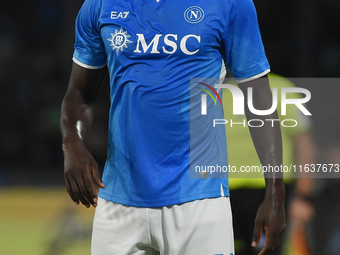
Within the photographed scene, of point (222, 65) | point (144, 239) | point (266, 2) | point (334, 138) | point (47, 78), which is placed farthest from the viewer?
point (47, 78)

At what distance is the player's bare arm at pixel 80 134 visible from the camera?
1.87 metres

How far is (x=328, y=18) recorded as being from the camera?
475cm

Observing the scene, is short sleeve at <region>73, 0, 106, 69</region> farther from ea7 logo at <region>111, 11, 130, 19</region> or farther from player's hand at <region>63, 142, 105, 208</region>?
player's hand at <region>63, 142, 105, 208</region>

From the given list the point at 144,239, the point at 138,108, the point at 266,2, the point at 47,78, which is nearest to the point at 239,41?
the point at 138,108

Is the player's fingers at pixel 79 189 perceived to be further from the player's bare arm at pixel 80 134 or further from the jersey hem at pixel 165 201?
the jersey hem at pixel 165 201

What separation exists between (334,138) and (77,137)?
2.66 m

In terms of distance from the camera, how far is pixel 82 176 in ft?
6.11

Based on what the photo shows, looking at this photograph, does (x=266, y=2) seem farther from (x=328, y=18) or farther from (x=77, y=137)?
(x=77, y=137)

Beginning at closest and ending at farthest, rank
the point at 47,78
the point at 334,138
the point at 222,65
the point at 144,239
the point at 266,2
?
the point at 144,239 → the point at 222,65 → the point at 334,138 → the point at 266,2 → the point at 47,78

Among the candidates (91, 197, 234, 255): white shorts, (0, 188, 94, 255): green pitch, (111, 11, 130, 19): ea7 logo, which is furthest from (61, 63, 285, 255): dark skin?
(0, 188, 94, 255): green pitch

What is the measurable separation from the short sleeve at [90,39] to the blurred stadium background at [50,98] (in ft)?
7.00

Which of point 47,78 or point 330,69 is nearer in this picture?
point 330,69

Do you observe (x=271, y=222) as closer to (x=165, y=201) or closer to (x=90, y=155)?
(x=165, y=201)

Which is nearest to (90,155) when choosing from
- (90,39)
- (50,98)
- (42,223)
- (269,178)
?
(90,39)
